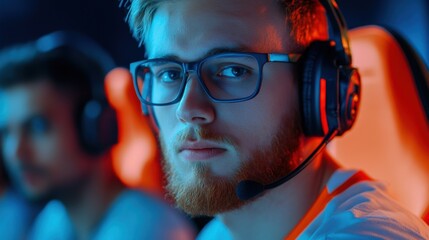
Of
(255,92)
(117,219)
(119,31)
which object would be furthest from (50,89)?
(255,92)

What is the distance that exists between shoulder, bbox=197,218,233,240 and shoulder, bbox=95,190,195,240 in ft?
0.97

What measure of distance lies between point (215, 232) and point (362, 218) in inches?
25.6

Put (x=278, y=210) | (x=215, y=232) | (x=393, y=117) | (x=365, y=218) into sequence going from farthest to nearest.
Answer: (x=215, y=232)
(x=393, y=117)
(x=278, y=210)
(x=365, y=218)

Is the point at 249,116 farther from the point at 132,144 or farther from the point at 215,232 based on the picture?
the point at 132,144

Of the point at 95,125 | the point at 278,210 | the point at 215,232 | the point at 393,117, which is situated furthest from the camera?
the point at 95,125

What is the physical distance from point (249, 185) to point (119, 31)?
1.14 m

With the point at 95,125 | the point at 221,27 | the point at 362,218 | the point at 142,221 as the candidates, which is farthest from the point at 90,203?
the point at 362,218

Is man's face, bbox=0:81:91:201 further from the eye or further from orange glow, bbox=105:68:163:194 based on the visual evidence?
orange glow, bbox=105:68:163:194

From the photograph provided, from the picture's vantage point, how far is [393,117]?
1.30 m

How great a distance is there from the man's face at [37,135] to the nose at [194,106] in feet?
3.05

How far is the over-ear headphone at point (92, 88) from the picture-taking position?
1.74 m

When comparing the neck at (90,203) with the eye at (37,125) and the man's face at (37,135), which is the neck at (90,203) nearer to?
the man's face at (37,135)

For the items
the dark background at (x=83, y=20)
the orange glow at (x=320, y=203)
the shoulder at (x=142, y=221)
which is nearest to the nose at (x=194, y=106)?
the orange glow at (x=320, y=203)

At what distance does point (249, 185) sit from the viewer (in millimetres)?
941
